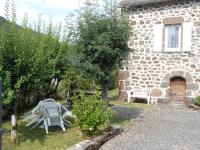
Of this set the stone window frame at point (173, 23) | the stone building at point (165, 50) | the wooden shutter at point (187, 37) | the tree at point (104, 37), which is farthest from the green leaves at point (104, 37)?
the stone window frame at point (173, 23)

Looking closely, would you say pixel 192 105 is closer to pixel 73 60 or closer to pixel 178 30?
pixel 178 30

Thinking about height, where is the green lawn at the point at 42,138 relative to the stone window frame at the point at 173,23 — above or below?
below

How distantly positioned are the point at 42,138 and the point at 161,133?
3.21 meters

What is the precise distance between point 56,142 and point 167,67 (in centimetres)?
855

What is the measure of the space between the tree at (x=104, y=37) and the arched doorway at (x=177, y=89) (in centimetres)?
573

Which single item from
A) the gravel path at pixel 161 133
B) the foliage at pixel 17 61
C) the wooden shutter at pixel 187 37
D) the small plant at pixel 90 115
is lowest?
the gravel path at pixel 161 133

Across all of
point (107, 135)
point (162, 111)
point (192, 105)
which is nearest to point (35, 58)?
point (107, 135)

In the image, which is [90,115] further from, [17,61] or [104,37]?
[104,37]

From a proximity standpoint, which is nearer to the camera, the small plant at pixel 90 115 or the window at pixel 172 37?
the small plant at pixel 90 115

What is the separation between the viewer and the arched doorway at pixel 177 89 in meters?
14.5

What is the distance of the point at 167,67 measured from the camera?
1466 cm

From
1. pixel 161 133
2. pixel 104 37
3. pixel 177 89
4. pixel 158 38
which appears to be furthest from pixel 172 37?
pixel 161 133

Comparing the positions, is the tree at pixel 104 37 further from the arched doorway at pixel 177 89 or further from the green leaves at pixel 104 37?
the arched doorway at pixel 177 89

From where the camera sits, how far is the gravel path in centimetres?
746
